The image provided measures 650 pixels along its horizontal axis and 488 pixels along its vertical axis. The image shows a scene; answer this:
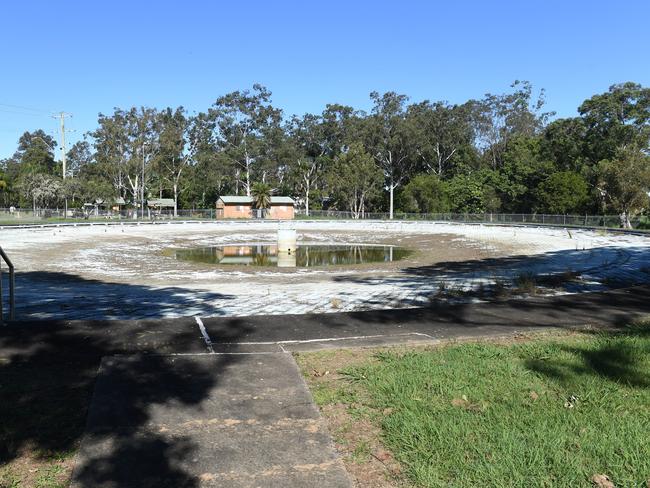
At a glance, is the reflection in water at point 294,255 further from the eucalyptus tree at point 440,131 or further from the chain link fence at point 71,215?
the eucalyptus tree at point 440,131

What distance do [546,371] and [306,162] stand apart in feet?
323

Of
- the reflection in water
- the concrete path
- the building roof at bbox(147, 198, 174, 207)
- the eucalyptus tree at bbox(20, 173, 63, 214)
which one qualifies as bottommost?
the reflection in water

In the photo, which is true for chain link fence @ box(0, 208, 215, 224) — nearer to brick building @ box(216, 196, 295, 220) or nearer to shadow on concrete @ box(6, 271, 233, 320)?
brick building @ box(216, 196, 295, 220)

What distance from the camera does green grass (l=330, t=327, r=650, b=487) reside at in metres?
3.87

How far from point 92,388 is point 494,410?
3.87 m

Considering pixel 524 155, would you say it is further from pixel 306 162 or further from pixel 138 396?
pixel 138 396

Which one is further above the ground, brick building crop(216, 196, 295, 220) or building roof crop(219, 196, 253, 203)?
building roof crop(219, 196, 253, 203)

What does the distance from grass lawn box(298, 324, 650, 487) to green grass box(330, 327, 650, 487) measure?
0.01 m

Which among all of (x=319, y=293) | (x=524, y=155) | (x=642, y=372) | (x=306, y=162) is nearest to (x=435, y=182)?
(x=524, y=155)

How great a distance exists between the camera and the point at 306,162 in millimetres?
102688

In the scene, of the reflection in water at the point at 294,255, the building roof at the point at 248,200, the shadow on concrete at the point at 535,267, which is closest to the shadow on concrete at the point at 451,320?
the shadow on concrete at the point at 535,267

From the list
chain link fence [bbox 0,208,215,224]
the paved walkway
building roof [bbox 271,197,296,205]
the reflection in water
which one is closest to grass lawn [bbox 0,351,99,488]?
the paved walkway

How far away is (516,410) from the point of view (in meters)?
4.87

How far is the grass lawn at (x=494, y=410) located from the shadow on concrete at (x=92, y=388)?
1323 mm
